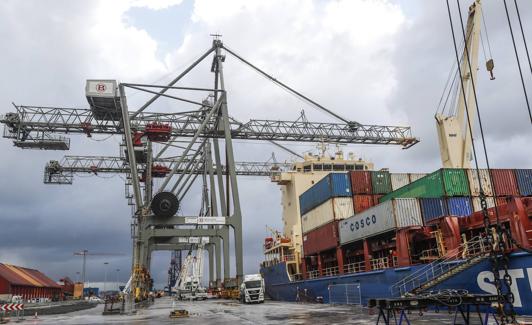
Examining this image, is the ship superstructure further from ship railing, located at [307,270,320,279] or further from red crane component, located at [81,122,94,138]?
red crane component, located at [81,122,94,138]

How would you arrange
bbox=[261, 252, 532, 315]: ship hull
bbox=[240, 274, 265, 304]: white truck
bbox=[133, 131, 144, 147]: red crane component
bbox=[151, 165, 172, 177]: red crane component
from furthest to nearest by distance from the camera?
bbox=[151, 165, 172, 177]: red crane component → bbox=[133, 131, 144, 147]: red crane component → bbox=[240, 274, 265, 304]: white truck → bbox=[261, 252, 532, 315]: ship hull

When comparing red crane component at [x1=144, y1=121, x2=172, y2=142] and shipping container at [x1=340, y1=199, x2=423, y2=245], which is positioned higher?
red crane component at [x1=144, y1=121, x2=172, y2=142]

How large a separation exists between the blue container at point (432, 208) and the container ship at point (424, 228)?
56mm

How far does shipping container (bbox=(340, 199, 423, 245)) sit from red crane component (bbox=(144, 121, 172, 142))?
2146 centimetres

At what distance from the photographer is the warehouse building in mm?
48719

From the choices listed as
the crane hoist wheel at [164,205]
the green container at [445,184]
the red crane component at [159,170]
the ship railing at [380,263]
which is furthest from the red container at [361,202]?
the red crane component at [159,170]

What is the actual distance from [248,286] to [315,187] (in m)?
10.2

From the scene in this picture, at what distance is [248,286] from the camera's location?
35.5 meters

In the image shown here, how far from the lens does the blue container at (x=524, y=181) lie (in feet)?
83.4

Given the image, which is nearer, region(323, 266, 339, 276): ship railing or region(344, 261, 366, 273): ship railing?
region(344, 261, 366, 273): ship railing

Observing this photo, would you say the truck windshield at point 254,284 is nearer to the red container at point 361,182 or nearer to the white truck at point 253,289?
the white truck at point 253,289

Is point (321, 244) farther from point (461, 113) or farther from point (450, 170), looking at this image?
point (461, 113)

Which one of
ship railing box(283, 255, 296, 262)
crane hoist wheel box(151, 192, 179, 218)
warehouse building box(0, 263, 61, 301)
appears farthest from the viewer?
warehouse building box(0, 263, 61, 301)

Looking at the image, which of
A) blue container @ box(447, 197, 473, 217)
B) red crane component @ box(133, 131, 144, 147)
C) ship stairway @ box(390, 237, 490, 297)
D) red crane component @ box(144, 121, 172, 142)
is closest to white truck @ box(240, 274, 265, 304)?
red crane component @ box(144, 121, 172, 142)
